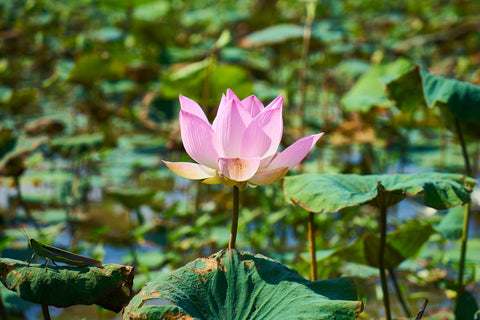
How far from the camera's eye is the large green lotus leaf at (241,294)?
635 millimetres

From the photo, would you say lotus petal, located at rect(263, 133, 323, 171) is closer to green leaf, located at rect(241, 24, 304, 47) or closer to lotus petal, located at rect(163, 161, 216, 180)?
lotus petal, located at rect(163, 161, 216, 180)

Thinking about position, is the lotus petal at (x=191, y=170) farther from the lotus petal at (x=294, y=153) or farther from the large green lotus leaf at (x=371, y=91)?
A: the large green lotus leaf at (x=371, y=91)

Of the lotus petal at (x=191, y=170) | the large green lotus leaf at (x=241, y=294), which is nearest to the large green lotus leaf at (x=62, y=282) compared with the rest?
the large green lotus leaf at (x=241, y=294)

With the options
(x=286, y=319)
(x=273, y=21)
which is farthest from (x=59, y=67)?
(x=286, y=319)

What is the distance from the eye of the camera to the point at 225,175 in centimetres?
66

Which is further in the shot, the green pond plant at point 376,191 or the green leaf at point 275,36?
the green leaf at point 275,36

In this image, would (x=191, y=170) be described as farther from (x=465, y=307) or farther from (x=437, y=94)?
(x=465, y=307)

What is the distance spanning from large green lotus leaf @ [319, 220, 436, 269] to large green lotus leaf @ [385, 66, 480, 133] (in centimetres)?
24

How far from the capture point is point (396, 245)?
1.07 m

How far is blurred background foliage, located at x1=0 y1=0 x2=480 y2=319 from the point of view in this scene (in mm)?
1608

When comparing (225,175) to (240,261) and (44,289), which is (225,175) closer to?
(240,261)

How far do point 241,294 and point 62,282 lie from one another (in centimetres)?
23

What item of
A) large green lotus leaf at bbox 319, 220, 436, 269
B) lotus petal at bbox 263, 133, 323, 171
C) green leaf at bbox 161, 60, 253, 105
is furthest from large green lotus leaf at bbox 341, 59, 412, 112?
lotus petal at bbox 263, 133, 323, 171

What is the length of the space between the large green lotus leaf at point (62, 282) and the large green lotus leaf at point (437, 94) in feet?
2.09
